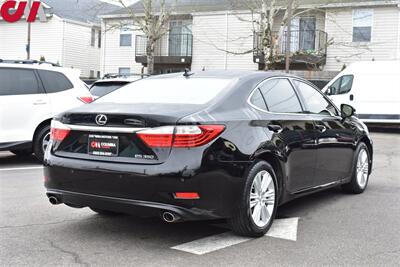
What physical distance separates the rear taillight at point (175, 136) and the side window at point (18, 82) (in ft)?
17.8

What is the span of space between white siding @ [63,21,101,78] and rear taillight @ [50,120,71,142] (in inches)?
1271

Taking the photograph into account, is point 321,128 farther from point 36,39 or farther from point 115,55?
point 36,39

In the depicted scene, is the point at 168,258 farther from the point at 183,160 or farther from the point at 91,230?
the point at 91,230

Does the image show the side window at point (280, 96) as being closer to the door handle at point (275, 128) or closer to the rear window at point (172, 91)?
the door handle at point (275, 128)

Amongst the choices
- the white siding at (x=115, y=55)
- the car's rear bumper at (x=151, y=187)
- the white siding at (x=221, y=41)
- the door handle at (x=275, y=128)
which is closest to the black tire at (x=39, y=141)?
the car's rear bumper at (x=151, y=187)

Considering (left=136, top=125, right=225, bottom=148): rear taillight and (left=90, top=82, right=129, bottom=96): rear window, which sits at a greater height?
(left=90, top=82, right=129, bottom=96): rear window

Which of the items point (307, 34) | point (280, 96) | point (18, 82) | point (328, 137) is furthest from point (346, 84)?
point (280, 96)

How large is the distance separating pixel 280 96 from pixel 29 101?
511cm

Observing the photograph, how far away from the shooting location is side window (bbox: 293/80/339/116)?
6.31m

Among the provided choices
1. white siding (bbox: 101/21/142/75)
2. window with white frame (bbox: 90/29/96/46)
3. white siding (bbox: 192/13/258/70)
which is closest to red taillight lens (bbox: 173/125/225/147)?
white siding (bbox: 192/13/258/70)

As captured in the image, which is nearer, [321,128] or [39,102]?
A: [321,128]

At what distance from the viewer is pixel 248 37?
2945 cm

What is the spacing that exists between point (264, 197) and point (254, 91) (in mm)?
1032

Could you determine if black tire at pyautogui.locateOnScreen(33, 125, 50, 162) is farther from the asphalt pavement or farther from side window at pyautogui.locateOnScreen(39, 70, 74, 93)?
the asphalt pavement
